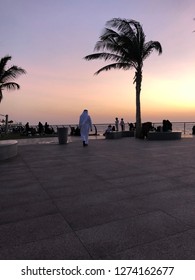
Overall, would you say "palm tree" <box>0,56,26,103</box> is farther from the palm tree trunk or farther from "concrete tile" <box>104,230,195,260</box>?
"concrete tile" <box>104,230,195,260</box>

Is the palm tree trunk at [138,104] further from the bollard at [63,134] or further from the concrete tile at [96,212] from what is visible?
the concrete tile at [96,212]

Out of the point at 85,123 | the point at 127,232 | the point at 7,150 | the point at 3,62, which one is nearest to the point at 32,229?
the point at 127,232

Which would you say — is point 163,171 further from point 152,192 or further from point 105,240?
point 105,240

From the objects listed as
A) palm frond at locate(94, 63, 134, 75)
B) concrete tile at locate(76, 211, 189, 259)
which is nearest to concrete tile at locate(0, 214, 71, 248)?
concrete tile at locate(76, 211, 189, 259)

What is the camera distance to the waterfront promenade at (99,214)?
3.22 meters

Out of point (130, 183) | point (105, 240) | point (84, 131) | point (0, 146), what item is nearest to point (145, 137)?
point (84, 131)

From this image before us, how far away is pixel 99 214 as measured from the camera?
4.37 metres

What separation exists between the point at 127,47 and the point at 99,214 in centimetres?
1764

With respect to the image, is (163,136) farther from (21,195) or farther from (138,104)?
(21,195)

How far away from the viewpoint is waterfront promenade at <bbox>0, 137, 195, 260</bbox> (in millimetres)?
3225

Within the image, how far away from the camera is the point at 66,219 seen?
13.8ft

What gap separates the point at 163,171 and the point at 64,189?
110 inches

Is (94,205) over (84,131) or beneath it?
beneath

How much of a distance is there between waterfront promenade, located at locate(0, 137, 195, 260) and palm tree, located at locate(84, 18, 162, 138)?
47.0 ft
